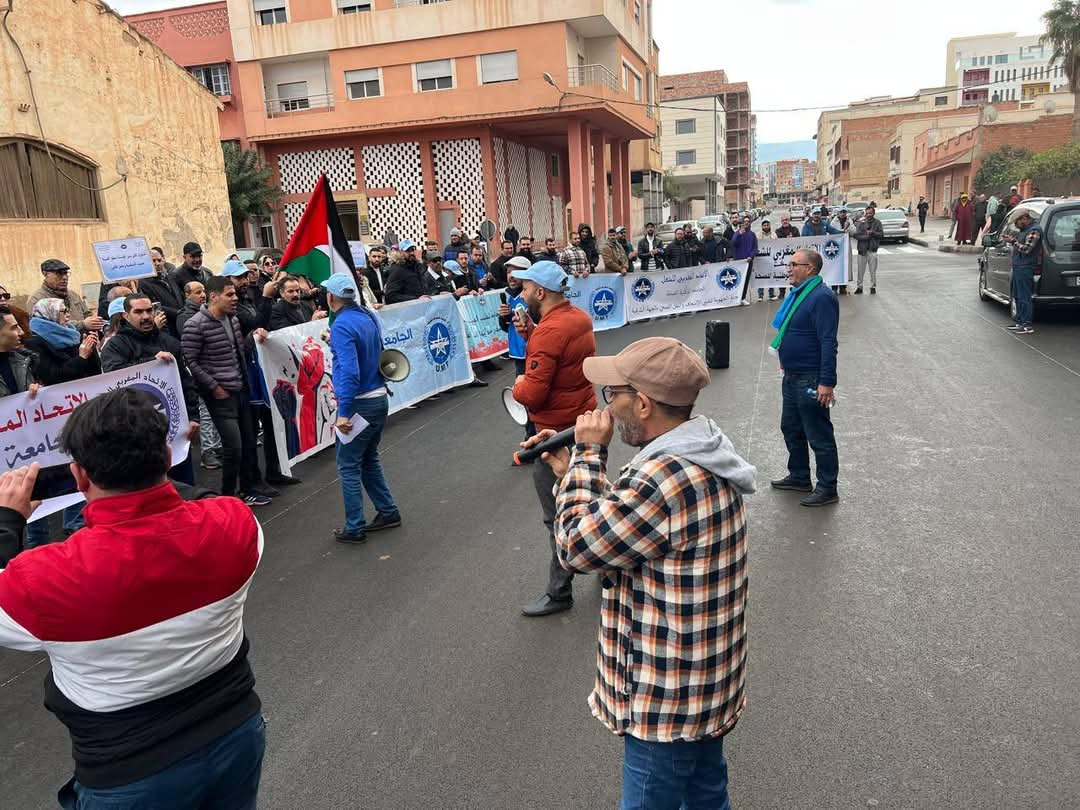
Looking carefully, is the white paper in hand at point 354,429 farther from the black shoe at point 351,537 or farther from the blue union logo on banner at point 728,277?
the blue union logo on banner at point 728,277

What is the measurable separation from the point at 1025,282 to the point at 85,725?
45.9 ft

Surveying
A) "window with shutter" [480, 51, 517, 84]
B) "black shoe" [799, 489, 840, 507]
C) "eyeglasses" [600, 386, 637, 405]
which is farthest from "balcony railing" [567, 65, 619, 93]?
"eyeglasses" [600, 386, 637, 405]

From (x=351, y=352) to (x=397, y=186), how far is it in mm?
28357

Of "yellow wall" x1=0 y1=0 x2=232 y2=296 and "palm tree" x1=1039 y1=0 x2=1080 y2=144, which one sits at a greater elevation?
"palm tree" x1=1039 y1=0 x2=1080 y2=144

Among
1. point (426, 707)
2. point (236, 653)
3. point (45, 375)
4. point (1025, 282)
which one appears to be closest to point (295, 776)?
point (426, 707)

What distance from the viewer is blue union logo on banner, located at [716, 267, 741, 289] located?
717 inches

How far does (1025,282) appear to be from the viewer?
12531mm

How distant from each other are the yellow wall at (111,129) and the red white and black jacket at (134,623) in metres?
13.1

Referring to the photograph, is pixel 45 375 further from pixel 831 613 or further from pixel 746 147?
pixel 746 147

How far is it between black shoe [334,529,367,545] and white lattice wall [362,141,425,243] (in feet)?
90.0

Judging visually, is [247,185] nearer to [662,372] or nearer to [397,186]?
[397,186]

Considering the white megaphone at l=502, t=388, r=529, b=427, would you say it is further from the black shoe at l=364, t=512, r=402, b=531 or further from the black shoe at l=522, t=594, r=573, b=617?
the black shoe at l=364, t=512, r=402, b=531

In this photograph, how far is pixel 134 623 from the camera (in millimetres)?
1893

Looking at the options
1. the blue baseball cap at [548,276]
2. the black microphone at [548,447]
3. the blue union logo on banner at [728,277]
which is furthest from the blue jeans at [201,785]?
the blue union logo on banner at [728,277]
